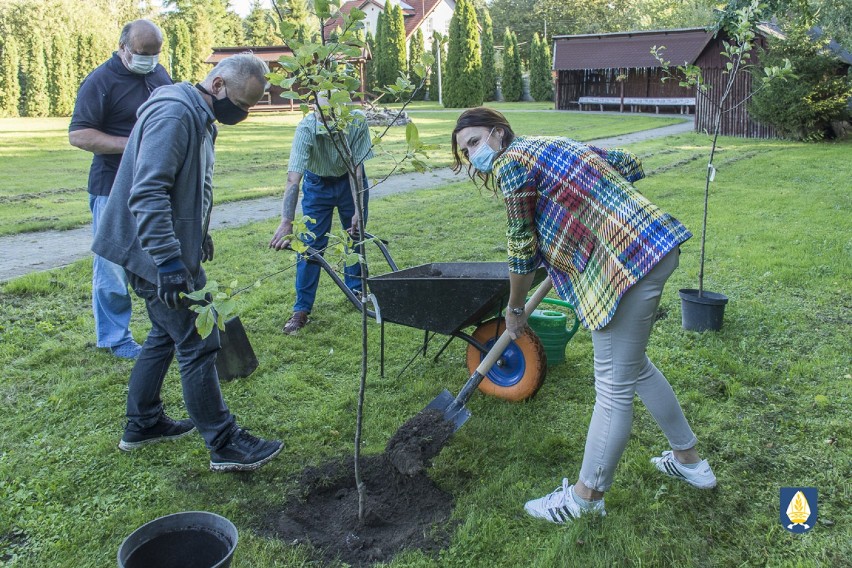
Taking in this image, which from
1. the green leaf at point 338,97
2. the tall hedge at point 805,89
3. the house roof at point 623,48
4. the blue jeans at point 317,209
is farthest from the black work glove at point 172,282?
the house roof at point 623,48

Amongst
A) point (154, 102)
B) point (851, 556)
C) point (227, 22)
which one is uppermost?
point (227, 22)

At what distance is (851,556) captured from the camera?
238 centimetres

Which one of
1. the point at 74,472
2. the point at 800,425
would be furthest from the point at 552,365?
the point at 74,472

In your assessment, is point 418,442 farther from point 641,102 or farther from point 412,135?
point 641,102

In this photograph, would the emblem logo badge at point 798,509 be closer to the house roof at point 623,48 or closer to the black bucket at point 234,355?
the black bucket at point 234,355

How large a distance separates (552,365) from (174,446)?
6.92ft

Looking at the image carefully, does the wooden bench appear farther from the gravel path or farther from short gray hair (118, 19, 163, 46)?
short gray hair (118, 19, 163, 46)

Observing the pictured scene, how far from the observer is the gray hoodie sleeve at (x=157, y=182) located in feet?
8.36

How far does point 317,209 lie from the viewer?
15.7ft

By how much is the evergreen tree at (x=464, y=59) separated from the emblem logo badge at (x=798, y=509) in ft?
101

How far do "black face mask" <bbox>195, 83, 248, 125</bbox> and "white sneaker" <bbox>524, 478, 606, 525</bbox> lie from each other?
1.92 m

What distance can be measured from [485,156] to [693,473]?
1.53 meters

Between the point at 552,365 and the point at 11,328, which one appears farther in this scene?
the point at 11,328

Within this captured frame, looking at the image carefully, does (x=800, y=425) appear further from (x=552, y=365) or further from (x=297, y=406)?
(x=297, y=406)
